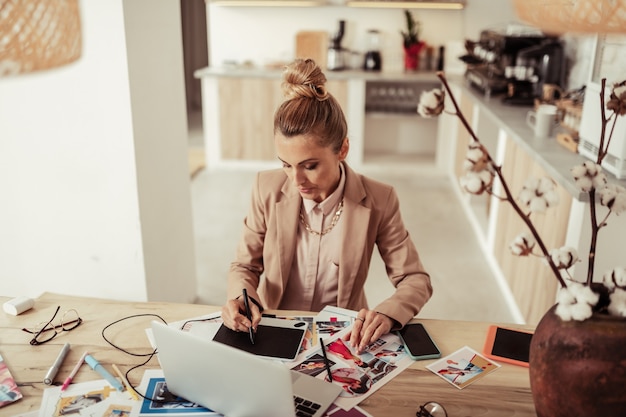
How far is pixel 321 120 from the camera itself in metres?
1.52

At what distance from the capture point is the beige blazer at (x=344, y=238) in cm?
163

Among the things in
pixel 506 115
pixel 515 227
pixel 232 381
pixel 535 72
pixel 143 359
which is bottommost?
pixel 515 227

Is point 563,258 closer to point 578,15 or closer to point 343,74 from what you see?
point 578,15

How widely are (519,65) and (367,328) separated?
300 centimetres

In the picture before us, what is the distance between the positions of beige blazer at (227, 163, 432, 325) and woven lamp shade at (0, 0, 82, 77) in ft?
3.12

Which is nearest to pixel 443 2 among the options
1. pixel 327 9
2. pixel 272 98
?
pixel 327 9

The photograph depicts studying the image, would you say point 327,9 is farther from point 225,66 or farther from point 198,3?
point 198,3

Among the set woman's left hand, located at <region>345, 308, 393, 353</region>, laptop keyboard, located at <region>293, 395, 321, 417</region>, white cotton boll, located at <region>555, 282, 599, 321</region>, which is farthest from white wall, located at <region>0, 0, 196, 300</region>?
white cotton boll, located at <region>555, 282, 599, 321</region>

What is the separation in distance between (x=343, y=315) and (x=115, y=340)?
0.54 metres

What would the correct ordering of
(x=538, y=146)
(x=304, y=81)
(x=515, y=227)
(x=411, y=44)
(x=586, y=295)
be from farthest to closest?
(x=411, y=44) → (x=515, y=227) → (x=538, y=146) → (x=304, y=81) → (x=586, y=295)

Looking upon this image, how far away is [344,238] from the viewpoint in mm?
1630

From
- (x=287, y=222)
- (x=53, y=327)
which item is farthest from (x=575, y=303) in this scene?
(x=53, y=327)

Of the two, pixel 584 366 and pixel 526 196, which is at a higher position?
pixel 526 196

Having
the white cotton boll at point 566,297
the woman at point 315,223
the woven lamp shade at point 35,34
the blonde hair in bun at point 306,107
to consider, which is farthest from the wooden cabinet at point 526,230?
the woven lamp shade at point 35,34
